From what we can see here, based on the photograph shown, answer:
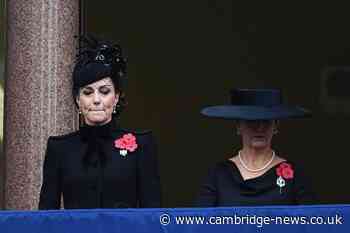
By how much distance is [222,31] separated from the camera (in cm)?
1307

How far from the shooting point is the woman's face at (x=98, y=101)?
5.71 metres

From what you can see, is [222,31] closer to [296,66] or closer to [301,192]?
[296,66]

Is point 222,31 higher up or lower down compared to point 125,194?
higher up

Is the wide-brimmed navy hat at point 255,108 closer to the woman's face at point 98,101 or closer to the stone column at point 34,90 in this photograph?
the woman's face at point 98,101

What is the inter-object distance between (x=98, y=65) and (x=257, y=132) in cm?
93

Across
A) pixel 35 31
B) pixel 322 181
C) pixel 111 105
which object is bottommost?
pixel 322 181

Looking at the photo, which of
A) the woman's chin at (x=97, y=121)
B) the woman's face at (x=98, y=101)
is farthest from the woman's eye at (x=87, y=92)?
the woman's chin at (x=97, y=121)

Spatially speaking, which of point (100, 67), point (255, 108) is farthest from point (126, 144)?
point (255, 108)

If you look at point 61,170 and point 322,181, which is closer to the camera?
point 61,170

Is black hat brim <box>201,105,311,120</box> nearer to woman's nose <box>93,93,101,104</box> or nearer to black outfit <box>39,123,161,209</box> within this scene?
black outfit <box>39,123,161,209</box>

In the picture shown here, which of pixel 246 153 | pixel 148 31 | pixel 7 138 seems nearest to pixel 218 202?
pixel 246 153

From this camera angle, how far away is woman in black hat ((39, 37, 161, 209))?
18.5ft

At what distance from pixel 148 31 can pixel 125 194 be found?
746 centimetres

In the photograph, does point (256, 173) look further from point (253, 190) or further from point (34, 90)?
point (34, 90)
